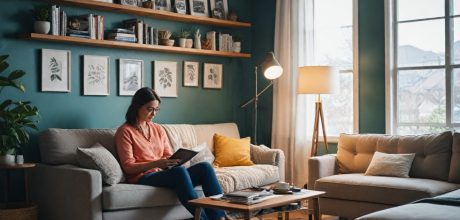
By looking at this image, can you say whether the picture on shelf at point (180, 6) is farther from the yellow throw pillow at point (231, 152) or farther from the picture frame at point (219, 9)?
the yellow throw pillow at point (231, 152)

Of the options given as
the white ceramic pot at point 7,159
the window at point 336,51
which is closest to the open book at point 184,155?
the white ceramic pot at point 7,159

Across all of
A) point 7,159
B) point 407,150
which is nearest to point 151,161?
point 7,159

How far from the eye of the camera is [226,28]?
6566mm

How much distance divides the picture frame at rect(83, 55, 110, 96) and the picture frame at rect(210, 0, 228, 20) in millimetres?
1467

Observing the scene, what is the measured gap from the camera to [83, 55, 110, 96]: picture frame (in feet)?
17.0

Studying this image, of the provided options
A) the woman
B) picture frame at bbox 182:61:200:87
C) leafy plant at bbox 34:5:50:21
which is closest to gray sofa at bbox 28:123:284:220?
the woman

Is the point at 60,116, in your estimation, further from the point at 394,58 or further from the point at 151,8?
the point at 394,58

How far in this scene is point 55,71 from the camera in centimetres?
496

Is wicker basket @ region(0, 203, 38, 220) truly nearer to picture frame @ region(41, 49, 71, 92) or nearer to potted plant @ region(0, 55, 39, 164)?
potted plant @ region(0, 55, 39, 164)

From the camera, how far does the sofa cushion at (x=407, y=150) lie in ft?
15.8

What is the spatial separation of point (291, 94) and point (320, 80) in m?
0.83

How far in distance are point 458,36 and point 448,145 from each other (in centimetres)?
118

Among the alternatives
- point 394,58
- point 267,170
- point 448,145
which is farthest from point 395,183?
point 394,58

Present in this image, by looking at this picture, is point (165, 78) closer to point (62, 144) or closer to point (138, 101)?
point (138, 101)
